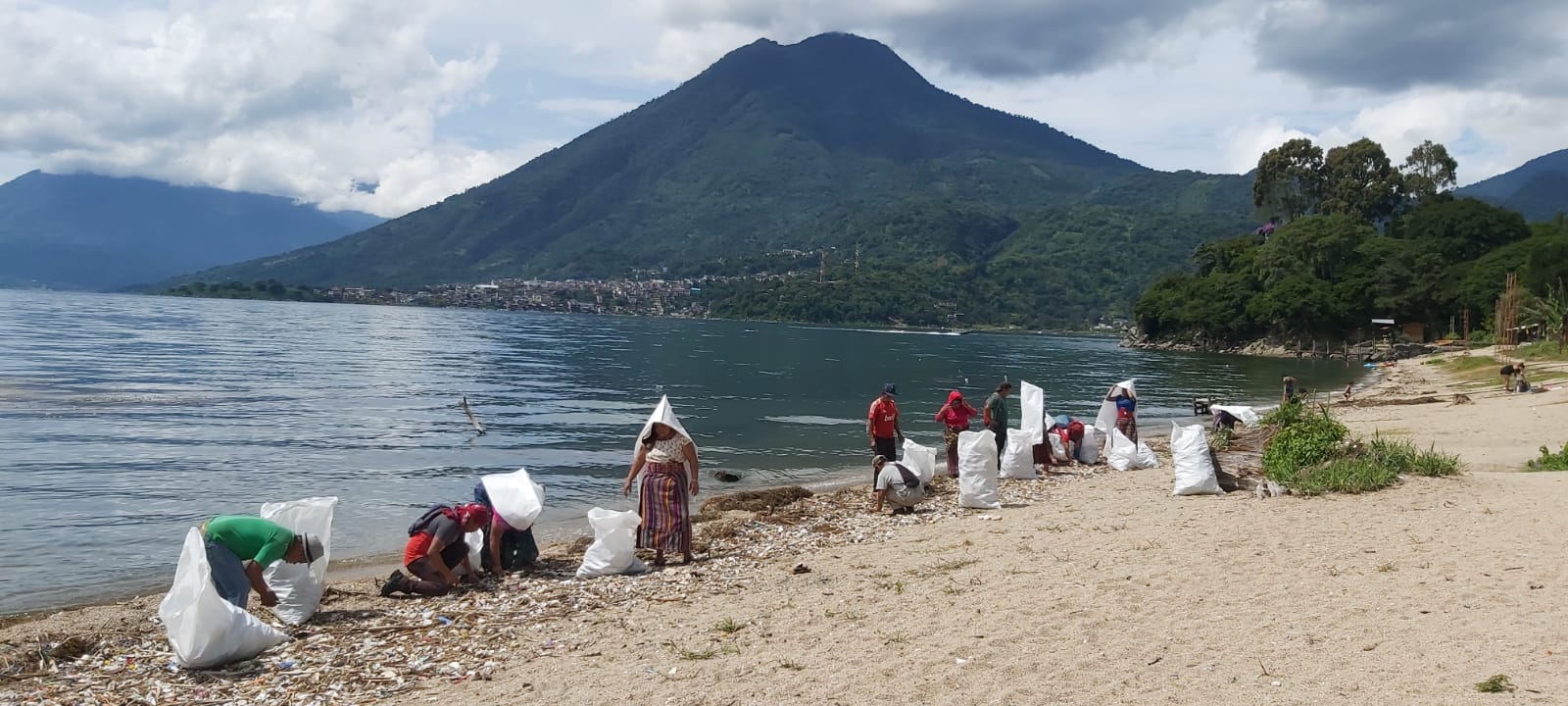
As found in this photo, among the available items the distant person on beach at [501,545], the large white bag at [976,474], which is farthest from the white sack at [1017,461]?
the distant person on beach at [501,545]

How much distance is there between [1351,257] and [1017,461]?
8668 centimetres

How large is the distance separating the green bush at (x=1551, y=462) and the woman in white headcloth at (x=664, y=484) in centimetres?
1217

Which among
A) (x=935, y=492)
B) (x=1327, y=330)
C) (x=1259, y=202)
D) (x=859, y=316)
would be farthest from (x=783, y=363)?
(x=859, y=316)

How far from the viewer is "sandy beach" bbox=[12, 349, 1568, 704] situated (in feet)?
19.0

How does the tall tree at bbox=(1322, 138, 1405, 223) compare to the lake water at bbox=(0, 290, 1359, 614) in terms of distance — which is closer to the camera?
the lake water at bbox=(0, 290, 1359, 614)

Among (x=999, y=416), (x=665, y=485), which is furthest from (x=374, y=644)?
(x=999, y=416)

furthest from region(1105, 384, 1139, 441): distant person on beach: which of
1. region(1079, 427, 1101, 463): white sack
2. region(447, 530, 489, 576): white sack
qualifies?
region(447, 530, 489, 576): white sack

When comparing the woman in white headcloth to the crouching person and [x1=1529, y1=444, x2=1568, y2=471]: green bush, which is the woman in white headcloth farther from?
[x1=1529, y1=444, x2=1568, y2=471]: green bush

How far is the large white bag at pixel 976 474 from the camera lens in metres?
12.8

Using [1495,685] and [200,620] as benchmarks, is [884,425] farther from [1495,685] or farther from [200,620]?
[200,620]

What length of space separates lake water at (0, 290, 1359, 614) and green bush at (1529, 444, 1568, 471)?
11.2m

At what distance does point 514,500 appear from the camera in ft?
30.5

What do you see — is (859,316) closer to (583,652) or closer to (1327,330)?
(1327,330)

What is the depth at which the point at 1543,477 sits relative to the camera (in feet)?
38.6
